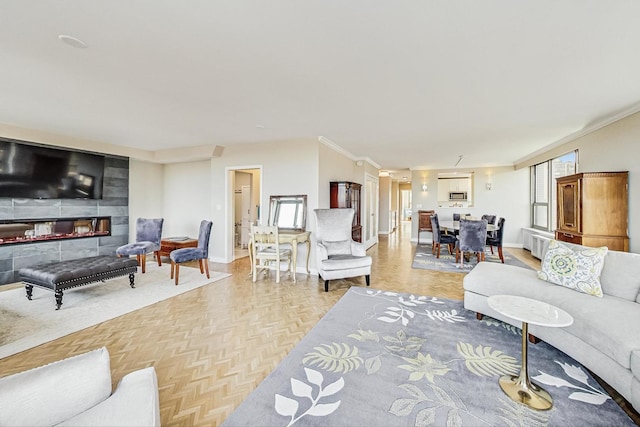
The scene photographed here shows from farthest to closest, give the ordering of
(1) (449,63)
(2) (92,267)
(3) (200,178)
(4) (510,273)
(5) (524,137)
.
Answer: (3) (200,178) < (5) (524,137) < (2) (92,267) < (4) (510,273) < (1) (449,63)

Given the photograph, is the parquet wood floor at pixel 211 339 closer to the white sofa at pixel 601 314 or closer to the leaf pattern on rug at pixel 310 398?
the leaf pattern on rug at pixel 310 398

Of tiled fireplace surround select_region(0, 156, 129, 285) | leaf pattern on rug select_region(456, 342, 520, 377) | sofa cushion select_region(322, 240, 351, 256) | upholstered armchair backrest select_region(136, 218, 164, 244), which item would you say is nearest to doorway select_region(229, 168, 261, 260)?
upholstered armchair backrest select_region(136, 218, 164, 244)

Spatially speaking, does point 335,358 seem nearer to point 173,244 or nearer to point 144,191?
point 173,244

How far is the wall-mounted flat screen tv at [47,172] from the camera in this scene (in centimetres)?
450

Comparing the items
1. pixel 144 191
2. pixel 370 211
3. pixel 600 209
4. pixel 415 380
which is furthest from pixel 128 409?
pixel 370 211

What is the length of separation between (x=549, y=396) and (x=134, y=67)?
4207mm

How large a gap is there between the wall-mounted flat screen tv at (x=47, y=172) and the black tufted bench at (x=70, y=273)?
204 centimetres

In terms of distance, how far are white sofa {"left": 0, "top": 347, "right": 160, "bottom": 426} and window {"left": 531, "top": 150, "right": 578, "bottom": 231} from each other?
7.31 m

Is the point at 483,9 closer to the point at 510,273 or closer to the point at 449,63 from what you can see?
the point at 449,63

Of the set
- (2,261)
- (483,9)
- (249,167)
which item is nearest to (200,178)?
(249,167)

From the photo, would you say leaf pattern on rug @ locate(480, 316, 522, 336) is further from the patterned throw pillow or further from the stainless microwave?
the stainless microwave

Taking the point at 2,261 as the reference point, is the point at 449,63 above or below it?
above

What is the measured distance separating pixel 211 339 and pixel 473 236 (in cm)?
502

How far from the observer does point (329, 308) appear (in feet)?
11.0
